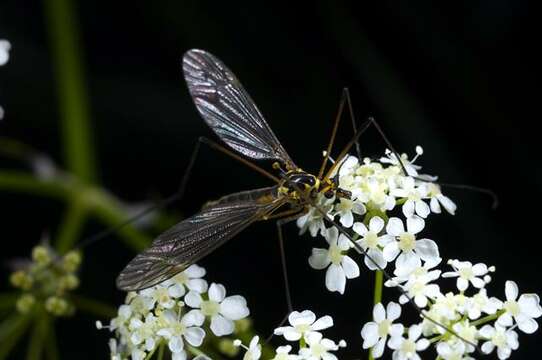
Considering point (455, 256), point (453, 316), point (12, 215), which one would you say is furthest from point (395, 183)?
point (12, 215)

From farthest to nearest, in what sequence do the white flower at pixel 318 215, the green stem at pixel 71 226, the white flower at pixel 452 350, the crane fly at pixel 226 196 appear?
the green stem at pixel 71 226 → the white flower at pixel 318 215 → the crane fly at pixel 226 196 → the white flower at pixel 452 350

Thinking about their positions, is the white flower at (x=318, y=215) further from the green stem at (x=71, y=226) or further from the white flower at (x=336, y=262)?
the green stem at (x=71, y=226)

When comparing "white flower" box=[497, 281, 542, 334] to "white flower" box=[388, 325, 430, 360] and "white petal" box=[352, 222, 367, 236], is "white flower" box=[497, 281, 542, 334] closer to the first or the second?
"white flower" box=[388, 325, 430, 360]

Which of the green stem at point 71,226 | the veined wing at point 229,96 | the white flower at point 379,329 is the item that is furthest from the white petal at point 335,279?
the green stem at point 71,226

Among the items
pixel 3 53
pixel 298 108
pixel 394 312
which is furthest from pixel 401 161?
pixel 298 108

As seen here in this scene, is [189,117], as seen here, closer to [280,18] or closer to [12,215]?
[280,18]

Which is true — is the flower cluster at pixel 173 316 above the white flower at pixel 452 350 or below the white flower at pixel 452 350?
above

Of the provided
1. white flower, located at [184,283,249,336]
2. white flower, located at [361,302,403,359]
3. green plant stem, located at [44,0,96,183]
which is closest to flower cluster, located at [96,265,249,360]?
white flower, located at [184,283,249,336]

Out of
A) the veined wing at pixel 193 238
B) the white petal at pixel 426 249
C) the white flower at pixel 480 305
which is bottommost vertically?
the white flower at pixel 480 305
